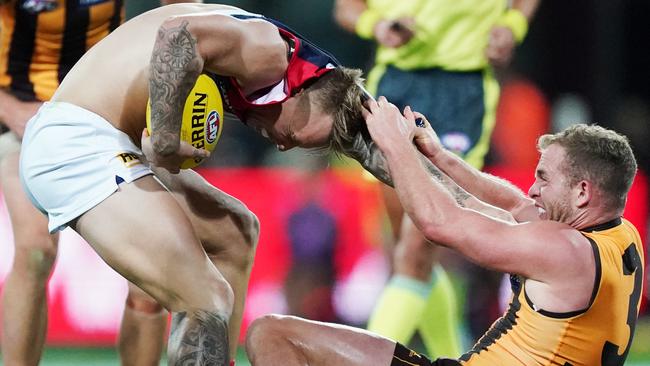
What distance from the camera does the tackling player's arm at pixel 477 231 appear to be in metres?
3.08

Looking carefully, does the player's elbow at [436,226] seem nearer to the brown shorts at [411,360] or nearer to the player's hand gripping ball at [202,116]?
the brown shorts at [411,360]

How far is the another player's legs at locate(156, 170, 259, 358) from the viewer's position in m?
3.73

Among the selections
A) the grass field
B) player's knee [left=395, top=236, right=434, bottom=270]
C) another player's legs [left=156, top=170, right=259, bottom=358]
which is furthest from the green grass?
another player's legs [left=156, top=170, right=259, bottom=358]

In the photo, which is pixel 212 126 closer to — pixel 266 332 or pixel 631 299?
pixel 266 332

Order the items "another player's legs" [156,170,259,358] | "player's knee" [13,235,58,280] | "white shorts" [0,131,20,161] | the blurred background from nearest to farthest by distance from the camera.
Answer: "another player's legs" [156,170,259,358] < "player's knee" [13,235,58,280] < "white shorts" [0,131,20,161] < the blurred background

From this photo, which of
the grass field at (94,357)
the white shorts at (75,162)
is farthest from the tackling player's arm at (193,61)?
the grass field at (94,357)

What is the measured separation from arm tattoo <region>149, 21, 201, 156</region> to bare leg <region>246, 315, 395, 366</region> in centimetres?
64

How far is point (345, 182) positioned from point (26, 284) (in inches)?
96.5

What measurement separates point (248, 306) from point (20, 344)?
2090 millimetres

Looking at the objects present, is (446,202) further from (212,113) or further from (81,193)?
(81,193)

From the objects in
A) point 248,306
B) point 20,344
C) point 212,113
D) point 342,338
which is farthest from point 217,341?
point 248,306

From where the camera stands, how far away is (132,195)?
10.7ft

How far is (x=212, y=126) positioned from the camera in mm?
3332

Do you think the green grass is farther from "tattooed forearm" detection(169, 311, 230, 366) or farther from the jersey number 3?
the jersey number 3
